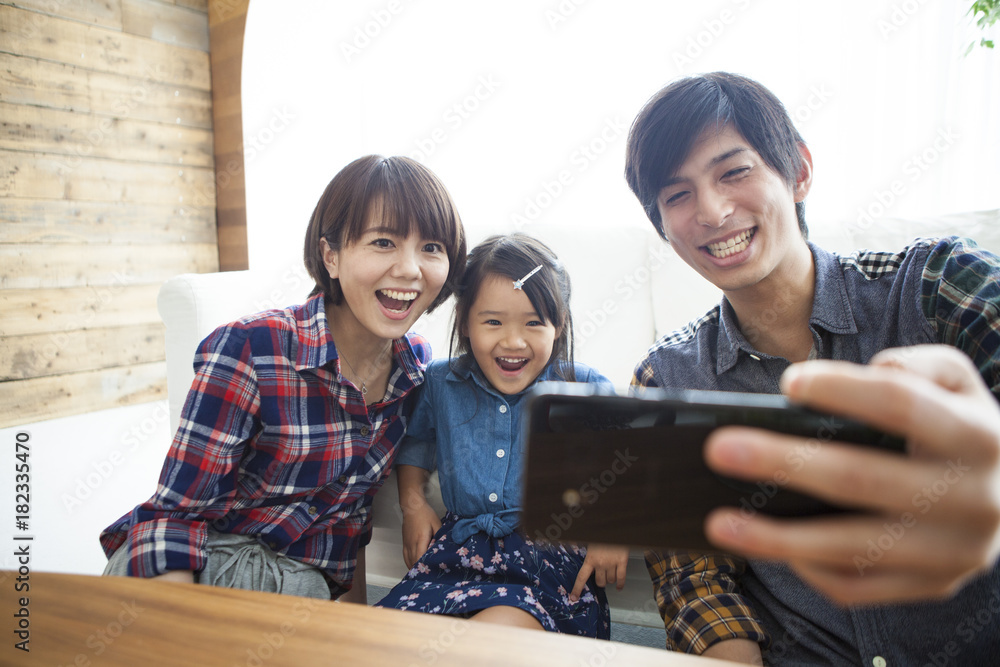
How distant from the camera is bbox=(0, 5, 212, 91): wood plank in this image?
2.60 metres

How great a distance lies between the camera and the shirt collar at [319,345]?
3.64 ft

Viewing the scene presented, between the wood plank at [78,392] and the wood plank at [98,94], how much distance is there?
1157mm

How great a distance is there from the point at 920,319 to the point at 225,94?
3337mm

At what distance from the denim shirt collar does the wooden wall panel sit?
2790 millimetres

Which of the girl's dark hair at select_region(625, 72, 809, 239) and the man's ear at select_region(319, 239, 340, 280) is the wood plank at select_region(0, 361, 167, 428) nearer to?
the man's ear at select_region(319, 239, 340, 280)

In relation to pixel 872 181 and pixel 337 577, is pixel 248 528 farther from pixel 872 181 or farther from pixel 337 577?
pixel 872 181

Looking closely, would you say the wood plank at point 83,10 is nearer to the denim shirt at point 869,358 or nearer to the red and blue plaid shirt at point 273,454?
the red and blue plaid shirt at point 273,454

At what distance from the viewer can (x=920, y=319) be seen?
2.84 feet

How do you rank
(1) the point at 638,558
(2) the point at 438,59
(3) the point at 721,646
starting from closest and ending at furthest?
(3) the point at 721,646, (1) the point at 638,558, (2) the point at 438,59

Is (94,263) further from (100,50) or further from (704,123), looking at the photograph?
(704,123)

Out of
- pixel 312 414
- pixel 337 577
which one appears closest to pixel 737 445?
pixel 312 414

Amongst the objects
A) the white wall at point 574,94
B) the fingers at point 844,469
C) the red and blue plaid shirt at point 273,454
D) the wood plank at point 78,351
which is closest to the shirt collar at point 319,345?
the red and blue plaid shirt at point 273,454

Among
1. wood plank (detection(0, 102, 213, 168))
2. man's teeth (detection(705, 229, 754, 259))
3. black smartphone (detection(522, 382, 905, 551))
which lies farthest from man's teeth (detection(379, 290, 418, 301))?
wood plank (detection(0, 102, 213, 168))

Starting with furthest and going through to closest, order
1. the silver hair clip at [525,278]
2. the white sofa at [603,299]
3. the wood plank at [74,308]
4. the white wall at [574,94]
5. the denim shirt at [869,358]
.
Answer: the wood plank at [74,308]
the white wall at [574,94]
the white sofa at [603,299]
the silver hair clip at [525,278]
the denim shirt at [869,358]
